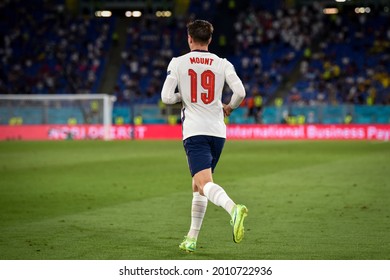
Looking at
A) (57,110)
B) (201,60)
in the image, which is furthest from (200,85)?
(57,110)

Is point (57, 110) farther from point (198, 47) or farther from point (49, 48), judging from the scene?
point (198, 47)

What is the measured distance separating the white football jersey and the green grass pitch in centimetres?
131

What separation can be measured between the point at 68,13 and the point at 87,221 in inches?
1567

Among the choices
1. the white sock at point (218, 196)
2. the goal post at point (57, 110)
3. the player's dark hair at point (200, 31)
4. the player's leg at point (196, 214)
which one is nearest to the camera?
the white sock at point (218, 196)

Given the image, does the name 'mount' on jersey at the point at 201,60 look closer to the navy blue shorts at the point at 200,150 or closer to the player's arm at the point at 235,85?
the player's arm at the point at 235,85

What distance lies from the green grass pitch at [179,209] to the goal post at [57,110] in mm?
14766

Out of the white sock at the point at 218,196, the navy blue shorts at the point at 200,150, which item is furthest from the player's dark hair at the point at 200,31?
the white sock at the point at 218,196

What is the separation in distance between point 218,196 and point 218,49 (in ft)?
129

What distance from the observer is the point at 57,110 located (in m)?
37.8

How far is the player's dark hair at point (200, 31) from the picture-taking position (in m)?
7.60

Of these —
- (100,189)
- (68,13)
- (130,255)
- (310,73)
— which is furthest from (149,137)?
(130,255)

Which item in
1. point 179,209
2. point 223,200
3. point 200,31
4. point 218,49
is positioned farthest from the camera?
point 218,49

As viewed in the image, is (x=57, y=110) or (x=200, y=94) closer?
(x=200, y=94)
